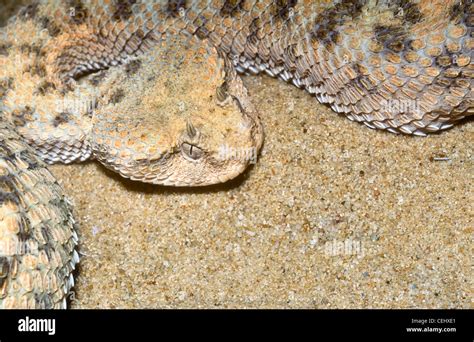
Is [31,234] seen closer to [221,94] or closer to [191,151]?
[191,151]

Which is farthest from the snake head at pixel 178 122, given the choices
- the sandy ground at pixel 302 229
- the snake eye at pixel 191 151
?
the sandy ground at pixel 302 229

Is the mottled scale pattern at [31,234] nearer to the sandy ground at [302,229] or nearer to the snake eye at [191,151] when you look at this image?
the sandy ground at [302,229]

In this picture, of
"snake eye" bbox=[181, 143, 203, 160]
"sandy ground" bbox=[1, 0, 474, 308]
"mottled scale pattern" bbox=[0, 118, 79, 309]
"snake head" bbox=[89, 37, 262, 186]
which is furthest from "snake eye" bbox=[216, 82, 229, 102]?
"mottled scale pattern" bbox=[0, 118, 79, 309]

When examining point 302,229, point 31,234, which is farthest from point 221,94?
point 31,234

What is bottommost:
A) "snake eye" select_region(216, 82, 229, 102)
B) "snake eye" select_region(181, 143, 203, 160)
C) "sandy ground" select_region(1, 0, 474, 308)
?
"sandy ground" select_region(1, 0, 474, 308)

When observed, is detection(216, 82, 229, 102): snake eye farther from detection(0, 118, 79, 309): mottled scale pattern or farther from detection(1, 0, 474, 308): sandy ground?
detection(0, 118, 79, 309): mottled scale pattern

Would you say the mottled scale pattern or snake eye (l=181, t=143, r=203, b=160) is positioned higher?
snake eye (l=181, t=143, r=203, b=160)
